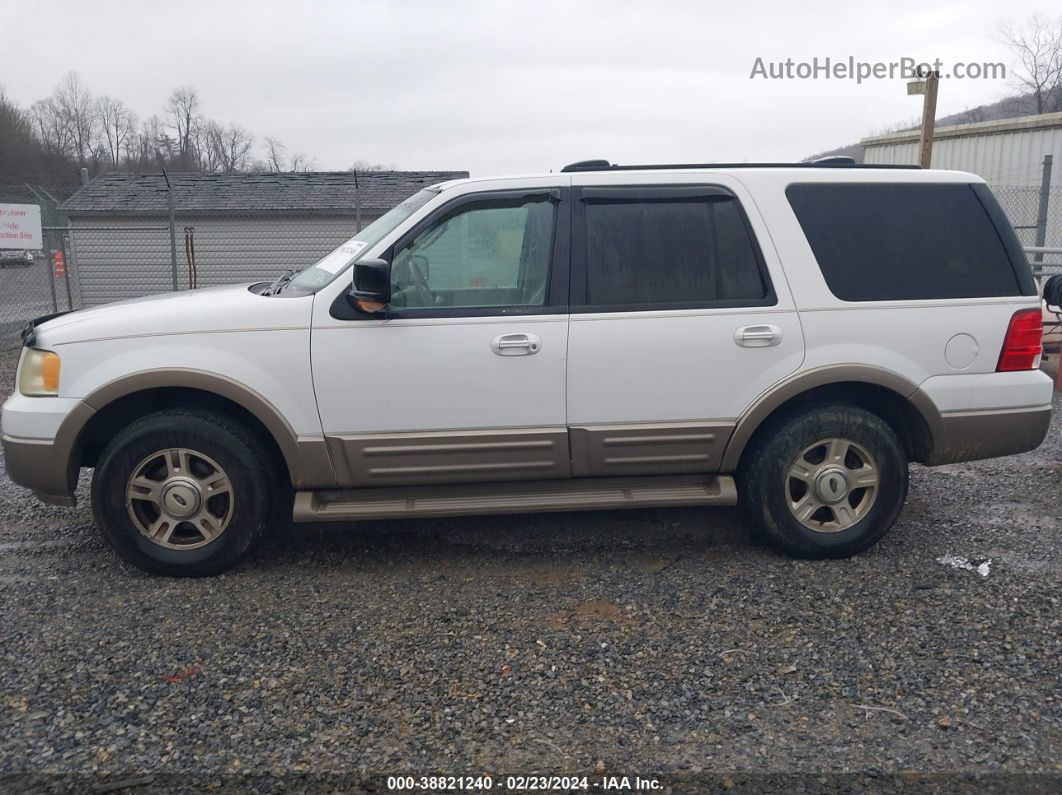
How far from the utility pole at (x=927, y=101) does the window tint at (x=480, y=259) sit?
24.3ft

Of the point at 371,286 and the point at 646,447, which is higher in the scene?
the point at 371,286

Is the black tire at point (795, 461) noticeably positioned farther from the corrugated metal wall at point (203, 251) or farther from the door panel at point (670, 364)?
the corrugated metal wall at point (203, 251)

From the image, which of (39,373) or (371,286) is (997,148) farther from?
(39,373)

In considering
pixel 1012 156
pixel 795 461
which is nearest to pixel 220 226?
pixel 1012 156

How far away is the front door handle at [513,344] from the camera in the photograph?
13.8 feet

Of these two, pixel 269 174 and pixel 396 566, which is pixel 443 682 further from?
pixel 269 174

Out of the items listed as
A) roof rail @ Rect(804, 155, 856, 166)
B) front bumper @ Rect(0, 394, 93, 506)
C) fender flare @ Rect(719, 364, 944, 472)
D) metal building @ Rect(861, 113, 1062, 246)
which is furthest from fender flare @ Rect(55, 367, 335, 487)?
metal building @ Rect(861, 113, 1062, 246)

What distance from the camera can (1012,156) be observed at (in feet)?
53.4

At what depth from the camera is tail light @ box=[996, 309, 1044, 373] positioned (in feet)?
14.5

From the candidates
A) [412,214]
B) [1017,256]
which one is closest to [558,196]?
[412,214]

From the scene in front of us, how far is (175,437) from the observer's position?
4195 millimetres

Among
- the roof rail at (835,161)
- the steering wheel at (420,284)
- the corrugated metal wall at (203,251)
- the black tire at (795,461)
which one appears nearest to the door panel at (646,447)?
the black tire at (795,461)

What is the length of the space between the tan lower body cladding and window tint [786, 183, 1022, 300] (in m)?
1.03

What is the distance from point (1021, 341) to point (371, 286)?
317 cm
